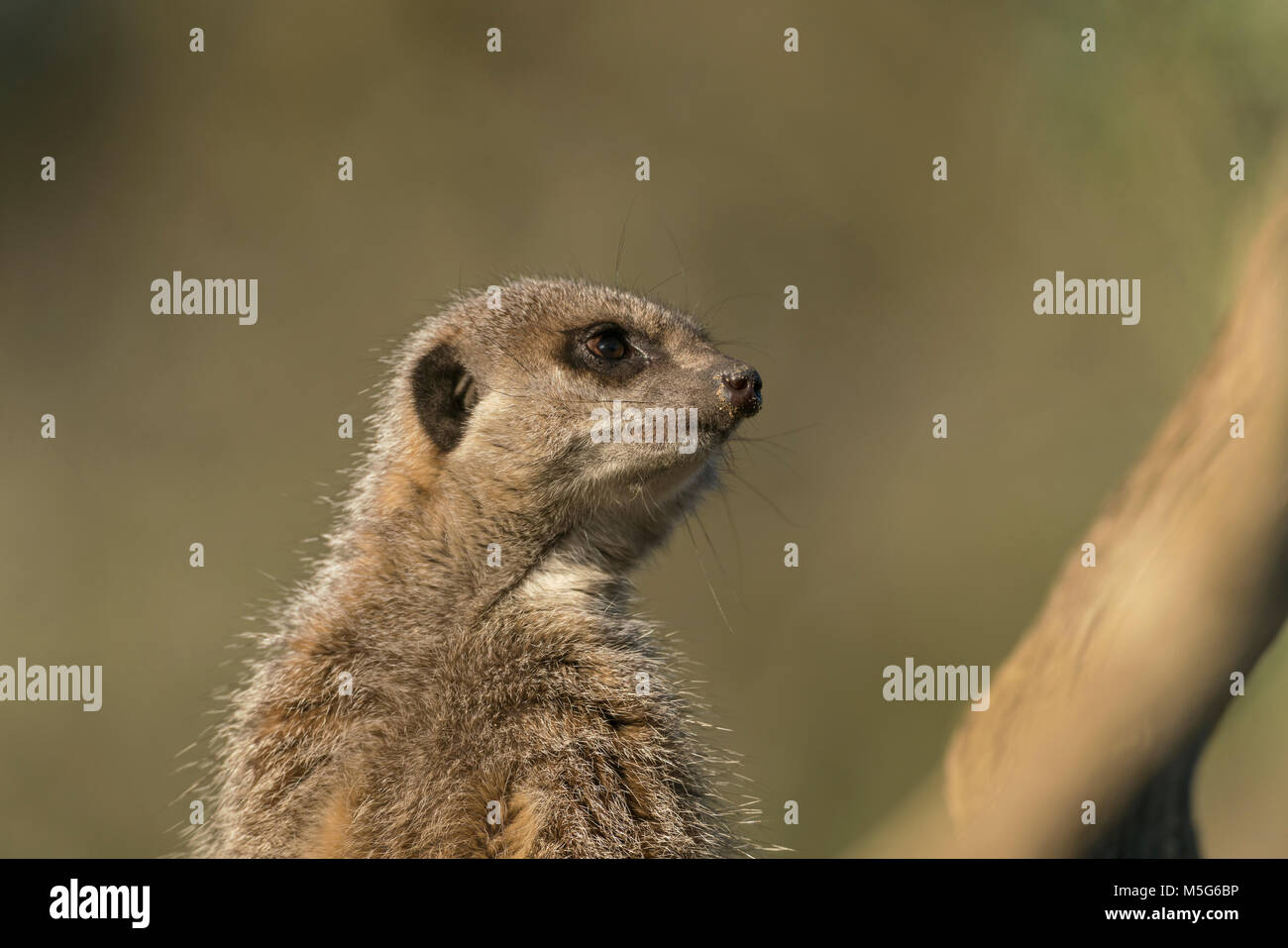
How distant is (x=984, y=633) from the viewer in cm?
822

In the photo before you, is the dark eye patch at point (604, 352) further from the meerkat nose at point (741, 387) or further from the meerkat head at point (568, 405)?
the meerkat nose at point (741, 387)

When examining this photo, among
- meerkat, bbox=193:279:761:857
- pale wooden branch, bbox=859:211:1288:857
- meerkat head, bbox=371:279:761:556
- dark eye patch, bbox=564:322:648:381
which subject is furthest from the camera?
dark eye patch, bbox=564:322:648:381

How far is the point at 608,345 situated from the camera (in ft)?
12.1

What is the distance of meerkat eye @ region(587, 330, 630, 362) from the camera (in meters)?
3.66

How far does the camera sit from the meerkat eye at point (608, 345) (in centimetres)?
366

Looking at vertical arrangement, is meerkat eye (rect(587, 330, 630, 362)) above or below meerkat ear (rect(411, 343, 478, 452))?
above

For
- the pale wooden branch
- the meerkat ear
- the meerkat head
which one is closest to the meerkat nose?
the meerkat head

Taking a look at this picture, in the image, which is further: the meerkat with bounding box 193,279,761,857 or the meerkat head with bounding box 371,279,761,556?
the meerkat head with bounding box 371,279,761,556

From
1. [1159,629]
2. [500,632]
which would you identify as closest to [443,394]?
[500,632]

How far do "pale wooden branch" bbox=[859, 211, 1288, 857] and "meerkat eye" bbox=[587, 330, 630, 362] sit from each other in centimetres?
145

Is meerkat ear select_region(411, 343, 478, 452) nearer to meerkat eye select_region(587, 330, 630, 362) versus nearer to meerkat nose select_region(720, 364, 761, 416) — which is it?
meerkat eye select_region(587, 330, 630, 362)

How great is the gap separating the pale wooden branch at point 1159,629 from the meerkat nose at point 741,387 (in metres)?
1.05

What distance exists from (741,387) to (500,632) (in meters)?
0.97
